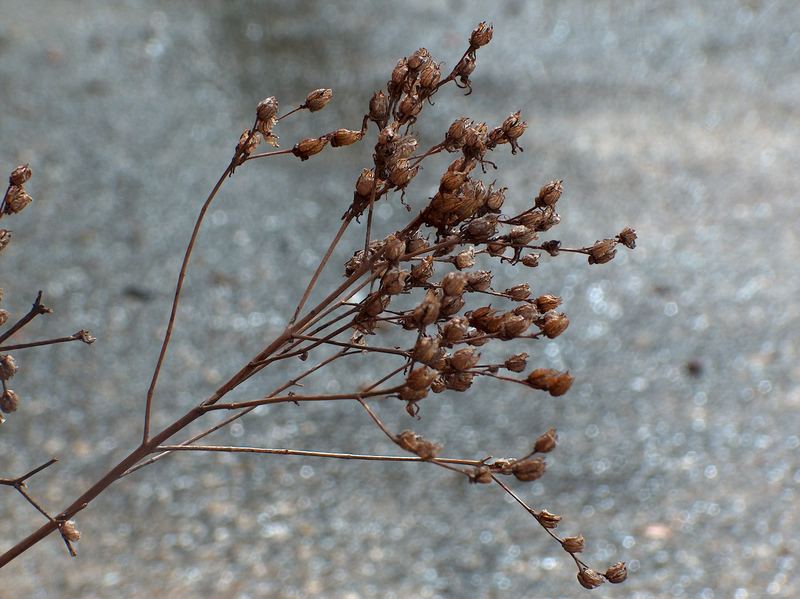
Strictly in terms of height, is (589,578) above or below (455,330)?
below

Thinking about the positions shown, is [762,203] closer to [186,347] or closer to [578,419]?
[578,419]

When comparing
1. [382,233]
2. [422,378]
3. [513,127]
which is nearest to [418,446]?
[422,378]

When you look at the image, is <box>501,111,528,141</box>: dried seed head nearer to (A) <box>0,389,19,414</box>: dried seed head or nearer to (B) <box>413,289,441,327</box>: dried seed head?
(B) <box>413,289,441,327</box>: dried seed head

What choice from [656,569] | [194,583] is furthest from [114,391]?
[656,569]

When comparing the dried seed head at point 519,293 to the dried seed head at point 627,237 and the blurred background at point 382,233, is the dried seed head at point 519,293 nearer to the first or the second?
the dried seed head at point 627,237

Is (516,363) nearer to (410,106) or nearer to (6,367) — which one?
(410,106)

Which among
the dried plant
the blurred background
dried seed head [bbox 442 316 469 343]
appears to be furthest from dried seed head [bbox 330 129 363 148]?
the blurred background

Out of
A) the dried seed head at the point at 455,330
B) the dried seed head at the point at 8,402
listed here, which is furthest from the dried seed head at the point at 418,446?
the dried seed head at the point at 8,402

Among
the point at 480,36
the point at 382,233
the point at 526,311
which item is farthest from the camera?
the point at 382,233
